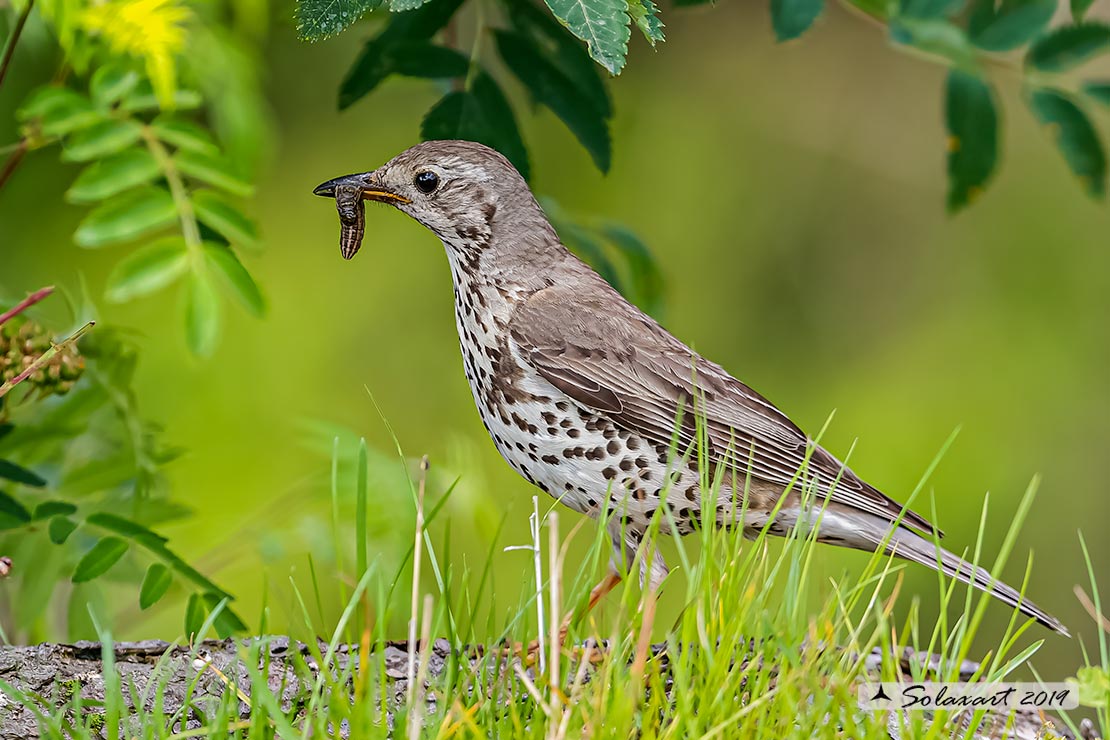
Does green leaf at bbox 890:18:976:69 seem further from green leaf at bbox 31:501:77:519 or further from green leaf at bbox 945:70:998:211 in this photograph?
green leaf at bbox 31:501:77:519

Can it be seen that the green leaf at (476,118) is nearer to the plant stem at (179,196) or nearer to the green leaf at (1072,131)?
the plant stem at (179,196)

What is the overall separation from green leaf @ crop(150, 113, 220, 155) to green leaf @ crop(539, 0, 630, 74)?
51.4 inches

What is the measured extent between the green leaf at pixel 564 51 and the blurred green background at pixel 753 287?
7.52ft

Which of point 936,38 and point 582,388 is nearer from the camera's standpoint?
point 582,388

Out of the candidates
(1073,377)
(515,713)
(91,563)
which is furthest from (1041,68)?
(1073,377)

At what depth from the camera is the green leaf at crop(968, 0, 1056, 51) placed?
4.36 metres

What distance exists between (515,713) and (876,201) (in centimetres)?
624

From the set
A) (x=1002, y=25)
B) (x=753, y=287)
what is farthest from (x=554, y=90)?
(x=753, y=287)

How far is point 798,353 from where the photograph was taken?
7.88 meters

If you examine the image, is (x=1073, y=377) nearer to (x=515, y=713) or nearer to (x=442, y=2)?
(x=442, y=2)

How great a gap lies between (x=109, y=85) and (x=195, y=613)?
4.97 ft

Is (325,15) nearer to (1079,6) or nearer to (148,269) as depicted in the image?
(148,269)

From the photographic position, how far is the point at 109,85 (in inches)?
155

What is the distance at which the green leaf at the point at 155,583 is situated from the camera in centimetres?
343
